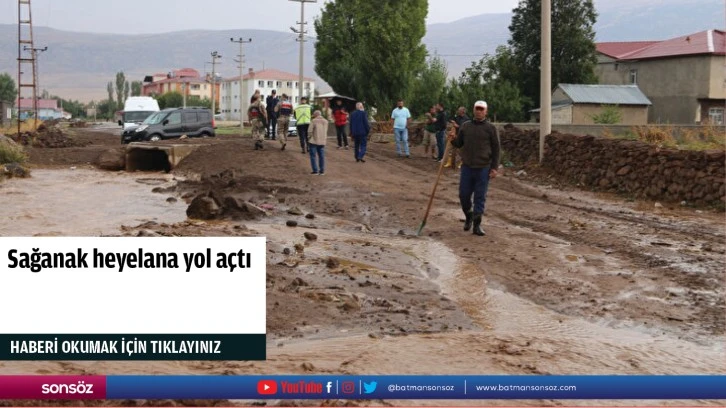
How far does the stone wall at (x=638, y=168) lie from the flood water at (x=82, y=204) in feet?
29.5

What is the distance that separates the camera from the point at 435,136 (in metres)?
25.7

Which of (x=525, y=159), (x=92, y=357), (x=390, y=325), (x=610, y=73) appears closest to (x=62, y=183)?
(x=525, y=159)

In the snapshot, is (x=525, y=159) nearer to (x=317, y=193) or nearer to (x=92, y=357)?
(x=317, y=193)

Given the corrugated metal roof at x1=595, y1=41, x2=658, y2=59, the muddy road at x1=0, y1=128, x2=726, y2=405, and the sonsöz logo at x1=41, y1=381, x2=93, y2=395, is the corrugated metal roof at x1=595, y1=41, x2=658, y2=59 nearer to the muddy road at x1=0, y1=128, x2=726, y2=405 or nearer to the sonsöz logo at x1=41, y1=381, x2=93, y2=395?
the muddy road at x1=0, y1=128, x2=726, y2=405

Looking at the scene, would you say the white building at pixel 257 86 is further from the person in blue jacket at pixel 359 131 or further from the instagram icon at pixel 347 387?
the instagram icon at pixel 347 387

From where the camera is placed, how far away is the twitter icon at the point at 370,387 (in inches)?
158

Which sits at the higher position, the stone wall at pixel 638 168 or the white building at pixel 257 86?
the white building at pixel 257 86

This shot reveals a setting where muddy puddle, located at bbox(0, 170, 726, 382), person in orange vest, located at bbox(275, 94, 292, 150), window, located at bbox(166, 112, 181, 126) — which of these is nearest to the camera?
muddy puddle, located at bbox(0, 170, 726, 382)

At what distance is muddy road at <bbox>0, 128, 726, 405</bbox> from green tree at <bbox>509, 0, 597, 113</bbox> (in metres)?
37.9

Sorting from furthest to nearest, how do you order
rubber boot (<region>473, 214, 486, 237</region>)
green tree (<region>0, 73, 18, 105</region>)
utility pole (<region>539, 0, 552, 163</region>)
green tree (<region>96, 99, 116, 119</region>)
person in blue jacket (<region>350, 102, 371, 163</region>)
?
green tree (<region>96, 99, 116, 119</region>) < green tree (<region>0, 73, 18, 105</region>) < person in blue jacket (<region>350, 102, 371, 163</region>) < utility pole (<region>539, 0, 552, 163</region>) < rubber boot (<region>473, 214, 486, 237</region>)

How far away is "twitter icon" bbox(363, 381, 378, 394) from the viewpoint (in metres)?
4.02

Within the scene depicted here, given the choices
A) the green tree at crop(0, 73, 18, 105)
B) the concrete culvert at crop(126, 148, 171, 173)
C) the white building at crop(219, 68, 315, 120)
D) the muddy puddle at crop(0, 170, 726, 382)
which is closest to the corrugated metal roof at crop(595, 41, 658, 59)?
the concrete culvert at crop(126, 148, 171, 173)

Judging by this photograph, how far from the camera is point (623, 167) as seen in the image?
18.3 metres

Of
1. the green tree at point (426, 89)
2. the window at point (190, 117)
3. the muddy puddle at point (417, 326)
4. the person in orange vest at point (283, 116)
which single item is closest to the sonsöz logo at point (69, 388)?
the muddy puddle at point (417, 326)
